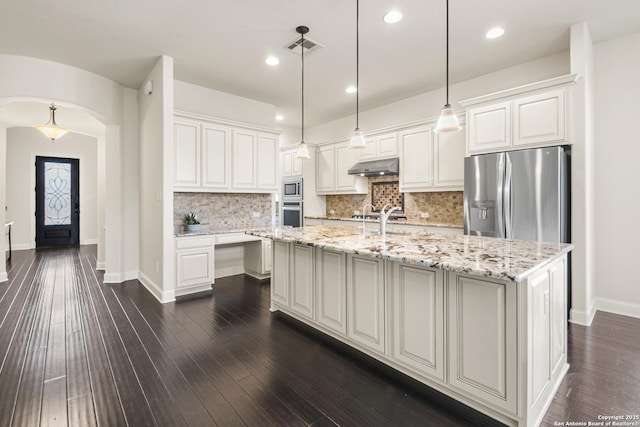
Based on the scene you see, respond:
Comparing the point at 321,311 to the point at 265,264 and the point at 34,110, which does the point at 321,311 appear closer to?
the point at 265,264

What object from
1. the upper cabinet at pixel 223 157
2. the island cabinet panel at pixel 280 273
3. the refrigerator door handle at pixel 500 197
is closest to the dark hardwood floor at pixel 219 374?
the island cabinet panel at pixel 280 273

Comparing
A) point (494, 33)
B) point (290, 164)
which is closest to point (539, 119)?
point (494, 33)

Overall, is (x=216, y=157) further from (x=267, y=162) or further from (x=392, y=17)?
(x=392, y=17)

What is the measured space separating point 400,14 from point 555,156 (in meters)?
2.07

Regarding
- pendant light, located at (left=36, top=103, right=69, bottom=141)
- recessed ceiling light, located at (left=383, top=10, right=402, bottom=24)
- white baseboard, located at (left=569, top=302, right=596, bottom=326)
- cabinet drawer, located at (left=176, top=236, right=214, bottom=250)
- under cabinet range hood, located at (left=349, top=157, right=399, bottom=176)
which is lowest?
white baseboard, located at (left=569, top=302, right=596, bottom=326)

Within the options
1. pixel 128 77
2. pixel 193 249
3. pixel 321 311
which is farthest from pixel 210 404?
pixel 128 77

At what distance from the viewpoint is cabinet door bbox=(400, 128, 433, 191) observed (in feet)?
15.4

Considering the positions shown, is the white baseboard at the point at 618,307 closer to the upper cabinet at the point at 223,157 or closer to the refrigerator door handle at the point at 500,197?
the refrigerator door handle at the point at 500,197

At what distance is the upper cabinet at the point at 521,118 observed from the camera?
3.21 meters

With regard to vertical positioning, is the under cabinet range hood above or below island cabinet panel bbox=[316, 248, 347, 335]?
above

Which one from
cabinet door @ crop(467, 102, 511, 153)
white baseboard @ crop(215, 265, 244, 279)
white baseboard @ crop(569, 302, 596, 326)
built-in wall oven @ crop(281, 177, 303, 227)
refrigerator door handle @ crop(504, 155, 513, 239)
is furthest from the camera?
built-in wall oven @ crop(281, 177, 303, 227)

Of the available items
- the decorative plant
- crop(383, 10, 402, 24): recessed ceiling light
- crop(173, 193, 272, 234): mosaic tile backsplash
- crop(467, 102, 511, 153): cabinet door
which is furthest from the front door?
crop(467, 102, 511, 153): cabinet door

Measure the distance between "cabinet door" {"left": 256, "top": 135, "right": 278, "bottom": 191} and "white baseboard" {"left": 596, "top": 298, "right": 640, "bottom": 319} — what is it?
4.55 metres

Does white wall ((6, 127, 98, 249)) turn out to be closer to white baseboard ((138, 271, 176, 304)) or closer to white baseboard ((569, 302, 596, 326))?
white baseboard ((138, 271, 176, 304))
